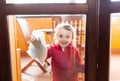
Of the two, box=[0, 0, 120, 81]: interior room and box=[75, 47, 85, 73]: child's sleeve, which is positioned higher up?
box=[0, 0, 120, 81]: interior room

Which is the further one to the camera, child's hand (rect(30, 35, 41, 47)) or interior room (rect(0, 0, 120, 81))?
child's hand (rect(30, 35, 41, 47))

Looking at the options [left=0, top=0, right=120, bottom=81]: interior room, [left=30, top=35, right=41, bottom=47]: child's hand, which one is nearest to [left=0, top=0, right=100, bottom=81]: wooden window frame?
[left=0, top=0, right=120, bottom=81]: interior room

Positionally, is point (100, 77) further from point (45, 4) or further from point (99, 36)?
point (45, 4)

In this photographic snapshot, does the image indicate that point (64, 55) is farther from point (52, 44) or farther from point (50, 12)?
point (50, 12)

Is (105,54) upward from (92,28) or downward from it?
downward

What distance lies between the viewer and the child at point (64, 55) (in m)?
0.97

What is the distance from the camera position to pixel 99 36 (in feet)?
2.88

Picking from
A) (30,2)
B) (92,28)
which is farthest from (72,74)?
(30,2)

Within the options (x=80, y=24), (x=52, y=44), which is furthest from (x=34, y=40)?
(x=80, y=24)

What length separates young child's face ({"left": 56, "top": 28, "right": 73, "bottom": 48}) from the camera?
99cm

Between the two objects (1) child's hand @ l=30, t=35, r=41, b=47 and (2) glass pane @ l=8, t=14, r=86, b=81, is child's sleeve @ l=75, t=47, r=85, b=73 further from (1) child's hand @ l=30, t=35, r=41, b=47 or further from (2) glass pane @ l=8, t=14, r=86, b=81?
(1) child's hand @ l=30, t=35, r=41, b=47

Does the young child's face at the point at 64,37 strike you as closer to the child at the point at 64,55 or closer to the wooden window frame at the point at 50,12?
the child at the point at 64,55

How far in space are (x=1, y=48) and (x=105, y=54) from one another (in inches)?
15.9

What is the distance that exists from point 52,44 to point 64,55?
76mm
